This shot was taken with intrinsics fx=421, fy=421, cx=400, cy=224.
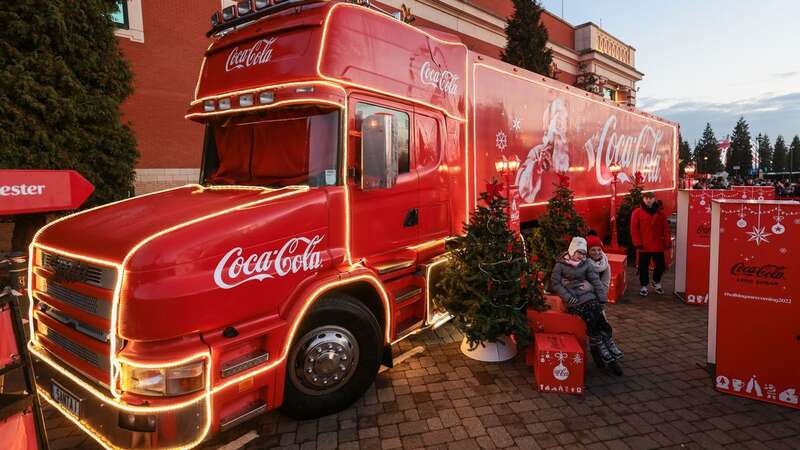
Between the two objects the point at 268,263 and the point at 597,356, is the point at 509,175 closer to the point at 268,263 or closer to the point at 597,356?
the point at 597,356

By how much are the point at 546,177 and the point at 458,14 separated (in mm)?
16588

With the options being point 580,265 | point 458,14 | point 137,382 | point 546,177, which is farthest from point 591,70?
point 137,382

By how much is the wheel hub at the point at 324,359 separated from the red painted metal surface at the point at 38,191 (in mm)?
1959

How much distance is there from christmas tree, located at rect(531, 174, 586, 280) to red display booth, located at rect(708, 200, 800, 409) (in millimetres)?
3070

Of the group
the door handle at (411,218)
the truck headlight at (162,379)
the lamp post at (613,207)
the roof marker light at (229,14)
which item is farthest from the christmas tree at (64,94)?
the lamp post at (613,207)

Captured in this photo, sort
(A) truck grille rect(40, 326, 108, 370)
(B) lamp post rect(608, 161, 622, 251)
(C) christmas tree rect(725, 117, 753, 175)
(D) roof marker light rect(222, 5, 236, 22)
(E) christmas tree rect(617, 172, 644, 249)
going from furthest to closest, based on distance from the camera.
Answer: (C) christmas tree rect(725, 117, 753, 175)
(E) christmas tree rect(617, 172, 644, 249)
(B) lamp post rect(608, 161, 622, 251)
(D) roof marker light rect(222, 5, 236, 22)
(A) truck grille rect(40, 326, 108, 370)

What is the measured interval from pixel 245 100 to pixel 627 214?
32.2 feet

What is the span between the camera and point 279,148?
3928 millimetres

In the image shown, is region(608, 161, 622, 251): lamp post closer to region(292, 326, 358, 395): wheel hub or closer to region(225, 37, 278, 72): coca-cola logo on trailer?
region(292, 326, 358, 395): wheel hub

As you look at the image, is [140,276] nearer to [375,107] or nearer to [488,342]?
[375,107]

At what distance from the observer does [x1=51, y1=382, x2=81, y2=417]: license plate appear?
302 centimetres

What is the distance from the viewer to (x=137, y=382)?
276 cm

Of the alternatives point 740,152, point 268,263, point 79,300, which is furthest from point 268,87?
point 740,152

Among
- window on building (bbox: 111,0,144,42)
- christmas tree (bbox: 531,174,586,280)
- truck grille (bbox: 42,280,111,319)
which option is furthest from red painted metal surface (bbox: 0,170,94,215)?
window on building (bbox: 111,0,144,42)
